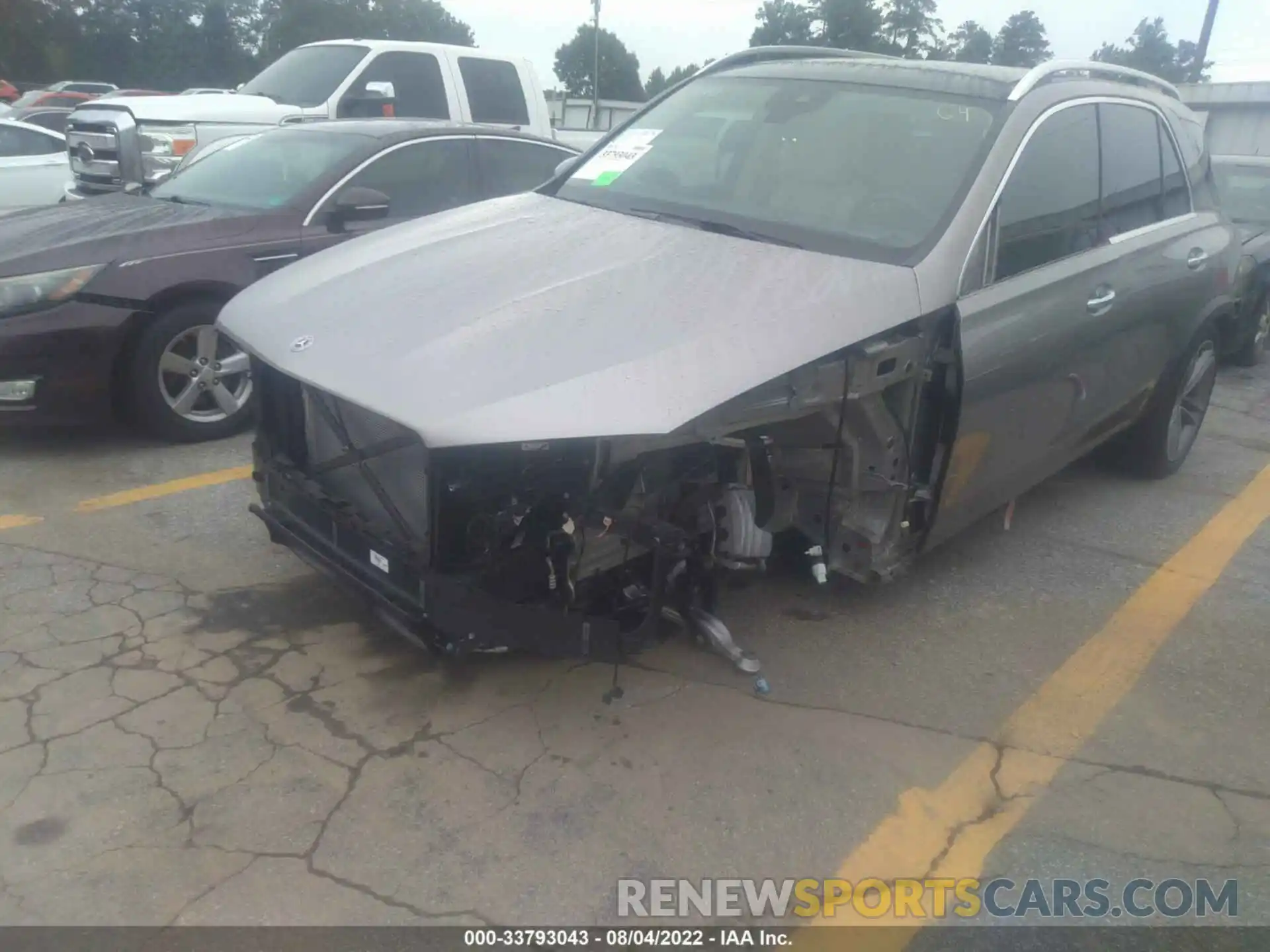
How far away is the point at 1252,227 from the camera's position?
910 cm

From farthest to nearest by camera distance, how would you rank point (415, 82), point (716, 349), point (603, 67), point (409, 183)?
point (603, 67), point (415, 82), point (409, 183), point (716, 349)

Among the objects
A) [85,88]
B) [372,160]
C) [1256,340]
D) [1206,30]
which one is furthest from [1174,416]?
[85,88]

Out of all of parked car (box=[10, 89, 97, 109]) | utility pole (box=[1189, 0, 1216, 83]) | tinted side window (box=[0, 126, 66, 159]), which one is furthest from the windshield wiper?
parked car (box=[10, 89, 97, 109])

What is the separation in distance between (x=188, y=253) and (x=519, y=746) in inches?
128

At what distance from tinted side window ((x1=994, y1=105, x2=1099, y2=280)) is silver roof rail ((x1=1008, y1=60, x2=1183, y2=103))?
0.48 feet

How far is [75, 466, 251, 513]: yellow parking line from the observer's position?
14.6 ft

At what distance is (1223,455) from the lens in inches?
248

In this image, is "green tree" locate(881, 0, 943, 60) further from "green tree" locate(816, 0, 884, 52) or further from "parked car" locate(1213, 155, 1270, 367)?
"parked car" locate(1213, 155, 1270, 367)

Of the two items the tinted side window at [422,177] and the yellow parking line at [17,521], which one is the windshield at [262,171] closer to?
the tinted side window at [422,177]

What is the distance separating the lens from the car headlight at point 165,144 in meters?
8.20

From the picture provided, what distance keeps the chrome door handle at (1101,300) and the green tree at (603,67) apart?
68436 mm

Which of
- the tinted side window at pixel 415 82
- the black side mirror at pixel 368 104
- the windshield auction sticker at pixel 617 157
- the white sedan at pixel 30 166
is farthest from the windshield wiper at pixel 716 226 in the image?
the white sedan at pixel 30 166

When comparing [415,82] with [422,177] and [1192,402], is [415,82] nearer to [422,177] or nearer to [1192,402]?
[422,177]

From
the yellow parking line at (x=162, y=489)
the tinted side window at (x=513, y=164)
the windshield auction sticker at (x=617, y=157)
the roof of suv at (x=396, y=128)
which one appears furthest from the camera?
the tinted side window at (x=513, y=164)
